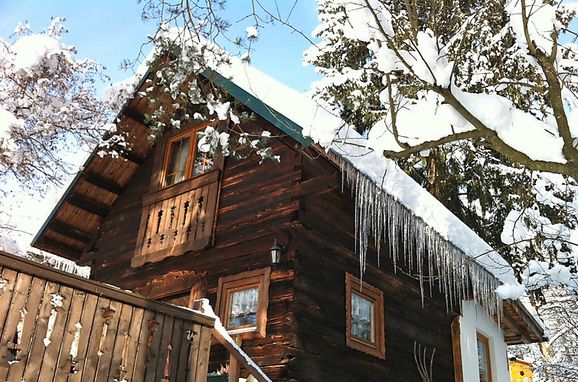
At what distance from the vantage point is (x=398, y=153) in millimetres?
3615

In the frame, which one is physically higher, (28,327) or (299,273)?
(299,273)

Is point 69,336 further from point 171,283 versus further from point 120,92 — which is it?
point 120,92

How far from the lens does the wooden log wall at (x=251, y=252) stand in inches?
254

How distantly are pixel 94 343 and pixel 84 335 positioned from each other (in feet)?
0.31

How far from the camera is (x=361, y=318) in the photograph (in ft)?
24.6

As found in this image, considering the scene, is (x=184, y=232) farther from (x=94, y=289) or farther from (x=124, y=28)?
(x=94, y=289)

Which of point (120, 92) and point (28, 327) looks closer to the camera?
point (28, 327)

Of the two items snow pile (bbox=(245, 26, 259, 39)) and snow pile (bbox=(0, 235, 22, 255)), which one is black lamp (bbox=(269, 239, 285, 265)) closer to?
snow pile (bbox=(245, 26, 259, 39))

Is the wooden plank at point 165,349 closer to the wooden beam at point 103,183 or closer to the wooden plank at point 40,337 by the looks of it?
the wooden plank at point 40,337

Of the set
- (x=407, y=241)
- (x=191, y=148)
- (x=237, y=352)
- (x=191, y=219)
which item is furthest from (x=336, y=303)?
(x=191, y=148)

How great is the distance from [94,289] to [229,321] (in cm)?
330

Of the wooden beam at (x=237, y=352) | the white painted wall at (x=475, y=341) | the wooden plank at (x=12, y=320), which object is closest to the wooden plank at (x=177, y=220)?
the wooden beam at (x=237, y=352)

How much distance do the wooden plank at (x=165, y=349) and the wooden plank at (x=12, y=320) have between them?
1.06 m

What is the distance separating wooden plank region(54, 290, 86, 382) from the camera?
362cm
